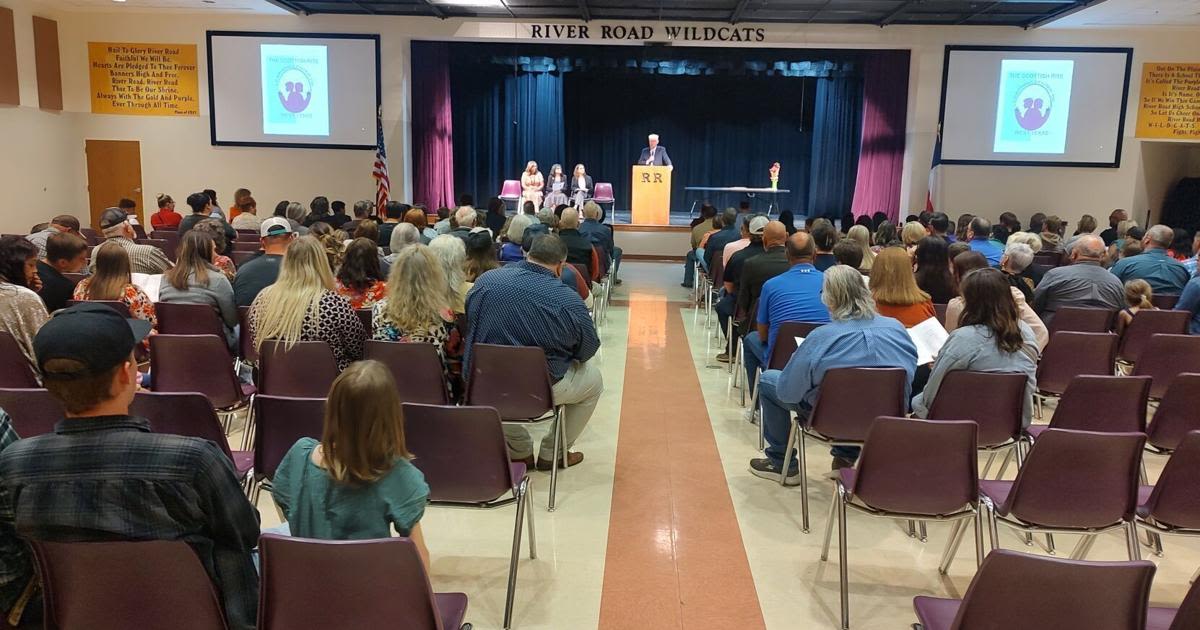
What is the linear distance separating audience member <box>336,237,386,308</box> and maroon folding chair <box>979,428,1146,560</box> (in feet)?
10.2

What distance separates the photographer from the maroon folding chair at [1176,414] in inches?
137

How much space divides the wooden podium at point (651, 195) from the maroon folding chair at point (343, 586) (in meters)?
12.2

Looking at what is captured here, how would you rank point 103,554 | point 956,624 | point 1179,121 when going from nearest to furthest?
point 103,554, point 956,624, point 1179,121

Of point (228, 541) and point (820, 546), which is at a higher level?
point (228, 541)

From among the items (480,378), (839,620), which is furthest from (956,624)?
(480,378)

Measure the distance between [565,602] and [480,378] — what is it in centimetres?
113

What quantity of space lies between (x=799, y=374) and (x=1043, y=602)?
1.86 m

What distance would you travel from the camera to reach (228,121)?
13281mm

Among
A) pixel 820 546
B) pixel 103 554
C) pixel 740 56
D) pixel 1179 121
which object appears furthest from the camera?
pixel 740 56

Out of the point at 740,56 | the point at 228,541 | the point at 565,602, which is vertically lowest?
the point at 565,602

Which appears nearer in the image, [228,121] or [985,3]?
[985,3]

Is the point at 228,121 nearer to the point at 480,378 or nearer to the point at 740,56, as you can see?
the point at 740,56

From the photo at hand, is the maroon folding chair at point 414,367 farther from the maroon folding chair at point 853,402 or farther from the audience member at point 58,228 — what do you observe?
the audience member at point 58,228

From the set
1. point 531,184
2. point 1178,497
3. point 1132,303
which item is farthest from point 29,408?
point 531,184
